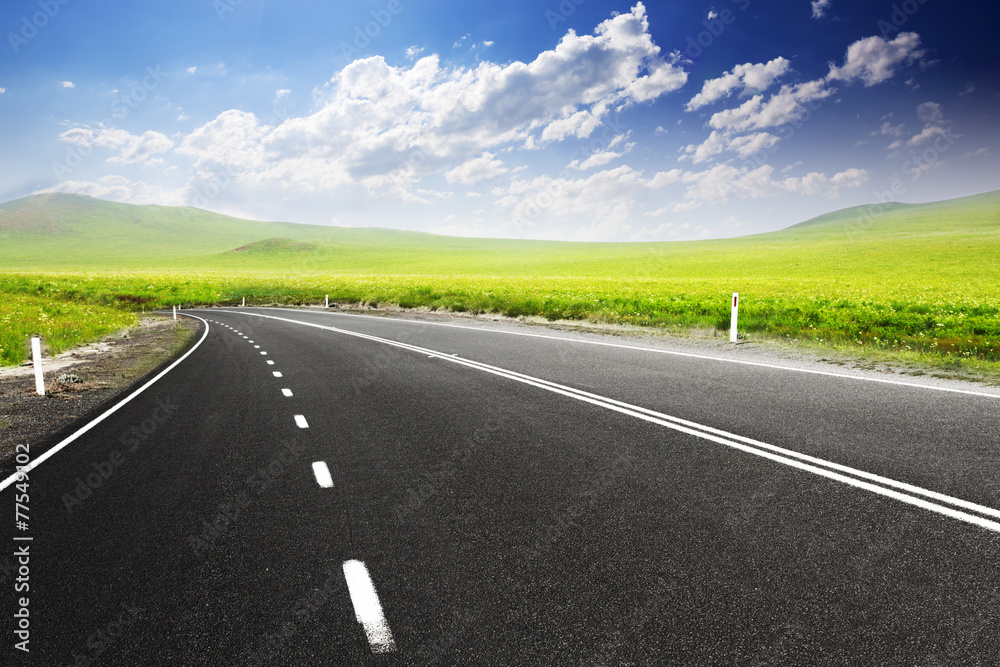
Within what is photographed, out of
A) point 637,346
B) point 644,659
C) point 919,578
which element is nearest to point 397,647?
point 644,659

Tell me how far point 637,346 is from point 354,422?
8.83 meters

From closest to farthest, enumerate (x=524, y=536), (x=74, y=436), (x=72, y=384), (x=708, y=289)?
(x=524, y=536), (x=74, y=436), (x=72, y=384), (x=708, y=289)

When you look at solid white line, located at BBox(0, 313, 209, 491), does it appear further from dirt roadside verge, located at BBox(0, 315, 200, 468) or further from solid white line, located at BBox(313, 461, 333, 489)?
solid white line, located at BBox(313, 461, 333, 489)

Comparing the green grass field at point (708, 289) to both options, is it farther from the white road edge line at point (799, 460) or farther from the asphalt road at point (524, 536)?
the asphalt road at point (524, 536)

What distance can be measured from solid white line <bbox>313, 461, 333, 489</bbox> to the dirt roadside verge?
127 inches

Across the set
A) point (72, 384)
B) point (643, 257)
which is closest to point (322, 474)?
point (72, 384)

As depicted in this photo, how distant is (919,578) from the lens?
11.5 feet

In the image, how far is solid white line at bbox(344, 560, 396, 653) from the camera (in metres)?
3.01

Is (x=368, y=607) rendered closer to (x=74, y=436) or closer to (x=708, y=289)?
(x=74, y=436)

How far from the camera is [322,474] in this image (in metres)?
5.69

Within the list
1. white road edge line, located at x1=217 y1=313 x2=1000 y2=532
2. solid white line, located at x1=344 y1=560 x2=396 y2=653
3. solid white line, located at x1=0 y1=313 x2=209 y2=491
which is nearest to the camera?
solid white line, located at x1=344 y1=560 x2=396 y2=653

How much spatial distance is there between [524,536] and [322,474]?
228cm

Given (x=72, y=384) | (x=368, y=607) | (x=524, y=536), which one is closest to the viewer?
(x=368, y=607)

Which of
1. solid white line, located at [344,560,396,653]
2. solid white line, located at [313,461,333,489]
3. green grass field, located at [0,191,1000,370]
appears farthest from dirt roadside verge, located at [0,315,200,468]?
solid white line, located at [344,560,396,653]
